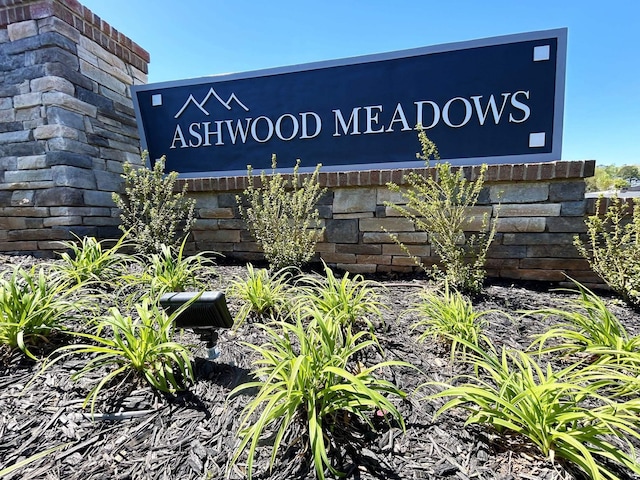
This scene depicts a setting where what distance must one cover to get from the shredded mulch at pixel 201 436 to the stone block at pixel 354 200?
152 centimetres

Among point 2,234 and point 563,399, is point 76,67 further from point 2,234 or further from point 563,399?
point 563,399

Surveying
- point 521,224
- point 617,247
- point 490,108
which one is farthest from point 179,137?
point 617,247

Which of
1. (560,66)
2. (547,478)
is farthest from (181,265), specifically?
(560,66)

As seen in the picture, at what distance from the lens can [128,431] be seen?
46.9 inches

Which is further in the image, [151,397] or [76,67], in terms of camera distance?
[76,67]

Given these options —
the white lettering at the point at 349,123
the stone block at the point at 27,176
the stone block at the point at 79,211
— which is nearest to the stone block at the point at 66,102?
the stone block at the point at 27,176

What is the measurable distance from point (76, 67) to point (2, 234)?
1830 mm

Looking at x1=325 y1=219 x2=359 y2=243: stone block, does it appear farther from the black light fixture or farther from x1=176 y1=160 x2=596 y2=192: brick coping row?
the black light fixture

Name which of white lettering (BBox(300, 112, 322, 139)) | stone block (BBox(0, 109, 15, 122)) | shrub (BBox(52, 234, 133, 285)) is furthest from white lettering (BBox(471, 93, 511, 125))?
stone block (BBox(0, 109, 15, 122))

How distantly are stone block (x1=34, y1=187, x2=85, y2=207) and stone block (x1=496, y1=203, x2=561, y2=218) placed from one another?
3.82 metres

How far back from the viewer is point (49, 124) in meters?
2.99

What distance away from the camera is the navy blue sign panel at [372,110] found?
8.95 feet

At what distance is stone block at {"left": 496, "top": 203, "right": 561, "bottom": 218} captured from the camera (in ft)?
8.05

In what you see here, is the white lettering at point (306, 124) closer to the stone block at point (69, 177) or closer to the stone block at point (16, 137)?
the stone block at point (69, 177)
